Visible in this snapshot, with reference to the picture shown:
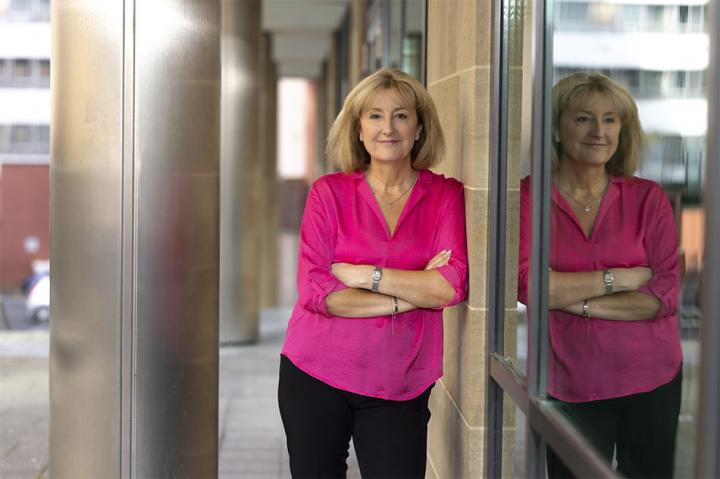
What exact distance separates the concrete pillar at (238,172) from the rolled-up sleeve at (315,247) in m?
7.22

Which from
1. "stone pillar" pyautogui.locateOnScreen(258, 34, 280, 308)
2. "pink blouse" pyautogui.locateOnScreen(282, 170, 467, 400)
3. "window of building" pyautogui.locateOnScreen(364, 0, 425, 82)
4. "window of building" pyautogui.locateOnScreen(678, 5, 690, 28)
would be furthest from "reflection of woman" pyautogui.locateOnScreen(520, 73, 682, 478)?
"stone pillar" pyautogui.locateOnScreen(258, 34, 280, 308)

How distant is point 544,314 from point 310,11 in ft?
46.3

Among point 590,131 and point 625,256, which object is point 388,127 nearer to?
point 590,131

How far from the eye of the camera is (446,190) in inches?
149

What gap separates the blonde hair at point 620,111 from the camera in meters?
2.18

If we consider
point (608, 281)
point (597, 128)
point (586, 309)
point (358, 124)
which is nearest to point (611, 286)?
point (608, 281)

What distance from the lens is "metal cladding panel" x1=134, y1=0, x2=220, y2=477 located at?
4145 mm

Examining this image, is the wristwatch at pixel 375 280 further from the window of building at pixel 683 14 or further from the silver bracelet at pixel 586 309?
the window of building at pixel 683 14

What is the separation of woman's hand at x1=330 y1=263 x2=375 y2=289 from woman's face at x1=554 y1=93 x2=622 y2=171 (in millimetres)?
837

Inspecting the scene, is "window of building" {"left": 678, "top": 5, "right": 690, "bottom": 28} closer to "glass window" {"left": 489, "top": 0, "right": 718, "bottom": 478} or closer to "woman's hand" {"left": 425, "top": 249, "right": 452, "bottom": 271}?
"glass window" {"left": 489, "top": 0, "right": 718, "bottom": 478}

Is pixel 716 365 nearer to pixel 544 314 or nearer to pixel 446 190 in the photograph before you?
pixel 544 314

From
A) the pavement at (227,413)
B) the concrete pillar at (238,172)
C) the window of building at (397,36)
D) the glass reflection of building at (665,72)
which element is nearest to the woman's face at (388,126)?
the glass reflection of building at (665,72)

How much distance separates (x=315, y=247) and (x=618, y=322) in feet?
4.60

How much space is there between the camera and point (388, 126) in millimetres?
3660
